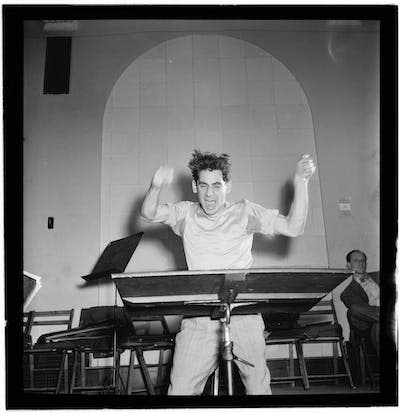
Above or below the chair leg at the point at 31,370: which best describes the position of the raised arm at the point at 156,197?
above

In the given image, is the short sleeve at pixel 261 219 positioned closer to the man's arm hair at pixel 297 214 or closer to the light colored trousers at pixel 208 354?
the man's arm hair at pixel 297 214

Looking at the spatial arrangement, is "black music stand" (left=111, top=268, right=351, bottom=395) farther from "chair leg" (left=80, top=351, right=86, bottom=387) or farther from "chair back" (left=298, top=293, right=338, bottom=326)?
"chair back" (left=298, top=293, right=338, bottom=326)

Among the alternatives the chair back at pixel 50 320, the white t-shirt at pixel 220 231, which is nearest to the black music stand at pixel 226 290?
the white t-shirt at pixel 220 231

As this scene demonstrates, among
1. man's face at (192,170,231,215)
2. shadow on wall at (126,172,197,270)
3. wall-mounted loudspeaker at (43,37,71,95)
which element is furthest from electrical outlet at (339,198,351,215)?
wall-mounted loudspeaker at (43,37,71,95)

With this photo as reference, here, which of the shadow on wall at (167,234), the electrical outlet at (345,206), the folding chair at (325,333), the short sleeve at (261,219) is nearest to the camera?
the short sleeve at (261,219)

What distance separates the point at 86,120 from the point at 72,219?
2.20ft

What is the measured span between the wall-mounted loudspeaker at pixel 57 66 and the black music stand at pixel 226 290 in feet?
6.33

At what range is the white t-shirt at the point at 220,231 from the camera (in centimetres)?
212

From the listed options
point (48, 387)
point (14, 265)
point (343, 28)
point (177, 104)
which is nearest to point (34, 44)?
point (177, 104)

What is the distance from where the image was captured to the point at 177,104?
3.21 metres

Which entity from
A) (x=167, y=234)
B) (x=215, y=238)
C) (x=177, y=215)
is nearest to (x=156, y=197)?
(x=177, y=215)

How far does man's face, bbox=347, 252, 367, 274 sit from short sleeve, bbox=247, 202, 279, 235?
88cm

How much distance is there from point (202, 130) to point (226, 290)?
1.88 m

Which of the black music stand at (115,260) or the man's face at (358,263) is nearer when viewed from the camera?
the black music stand at (115,260)
